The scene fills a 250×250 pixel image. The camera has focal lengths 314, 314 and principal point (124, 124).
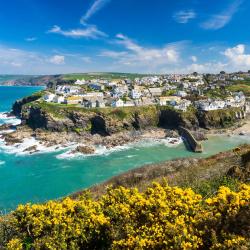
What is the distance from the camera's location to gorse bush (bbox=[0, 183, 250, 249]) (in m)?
10.3

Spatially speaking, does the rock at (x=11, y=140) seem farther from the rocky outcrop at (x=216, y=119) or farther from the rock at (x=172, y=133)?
the rocky outcrop at (x=216, y=119)

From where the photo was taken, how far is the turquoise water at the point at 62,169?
45969 millimetres

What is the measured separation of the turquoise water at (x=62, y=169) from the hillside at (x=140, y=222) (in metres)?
29.3

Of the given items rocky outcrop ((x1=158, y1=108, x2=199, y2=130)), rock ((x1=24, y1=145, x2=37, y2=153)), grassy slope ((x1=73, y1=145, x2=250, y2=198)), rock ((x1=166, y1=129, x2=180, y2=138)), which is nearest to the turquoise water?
rock ((x1=24, y1=145, x2=37, y2=153))

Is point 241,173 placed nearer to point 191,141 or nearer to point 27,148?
point 191,141

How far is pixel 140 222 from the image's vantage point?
39.8 feet

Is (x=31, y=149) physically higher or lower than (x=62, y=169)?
higher

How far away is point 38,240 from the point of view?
1271 cm

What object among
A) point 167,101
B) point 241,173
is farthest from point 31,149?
point 241,173

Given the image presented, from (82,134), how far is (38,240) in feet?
211

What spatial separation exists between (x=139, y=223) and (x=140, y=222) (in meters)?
0.06

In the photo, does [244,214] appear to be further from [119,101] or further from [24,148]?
[119,101]

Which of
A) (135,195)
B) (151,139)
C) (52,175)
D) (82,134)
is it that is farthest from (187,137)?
(135,195)

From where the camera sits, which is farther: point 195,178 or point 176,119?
point 176,119
